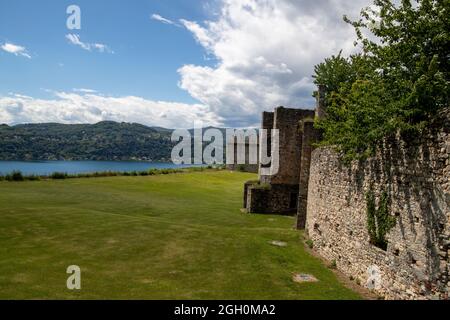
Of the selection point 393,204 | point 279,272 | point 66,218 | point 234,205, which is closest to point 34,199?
point 66,218

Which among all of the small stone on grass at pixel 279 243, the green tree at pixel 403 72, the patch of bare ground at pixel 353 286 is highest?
the green tree at pixel 403 72

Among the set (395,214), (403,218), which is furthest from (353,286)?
(403,218)

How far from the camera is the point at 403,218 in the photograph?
404 inches

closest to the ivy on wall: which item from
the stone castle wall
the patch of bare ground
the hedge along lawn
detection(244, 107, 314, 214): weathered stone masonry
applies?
the stone castle wall

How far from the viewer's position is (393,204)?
10.8m

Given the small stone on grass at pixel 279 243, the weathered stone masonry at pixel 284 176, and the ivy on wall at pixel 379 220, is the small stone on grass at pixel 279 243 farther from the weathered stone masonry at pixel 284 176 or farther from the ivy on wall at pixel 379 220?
the weathered stone masonry at pixel 284 176

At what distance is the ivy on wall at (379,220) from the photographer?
11.2 metres

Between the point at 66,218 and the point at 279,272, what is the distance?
39.3 ft

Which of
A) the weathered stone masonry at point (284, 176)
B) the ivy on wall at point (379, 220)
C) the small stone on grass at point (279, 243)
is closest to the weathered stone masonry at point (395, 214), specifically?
the ivy on wall at point (379, 220)

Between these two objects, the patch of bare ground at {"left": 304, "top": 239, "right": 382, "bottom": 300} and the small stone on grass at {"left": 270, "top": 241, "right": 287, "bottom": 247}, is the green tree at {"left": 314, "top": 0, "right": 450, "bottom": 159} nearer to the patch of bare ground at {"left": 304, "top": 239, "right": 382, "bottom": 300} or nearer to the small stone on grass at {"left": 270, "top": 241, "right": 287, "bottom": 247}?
the patch of bare ground at {"left": 304, "top": 239, "right": 382, "bottom": 300}

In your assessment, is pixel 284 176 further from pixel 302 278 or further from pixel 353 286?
pixel 353 286

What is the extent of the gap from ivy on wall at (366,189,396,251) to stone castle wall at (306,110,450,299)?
0.64 ft

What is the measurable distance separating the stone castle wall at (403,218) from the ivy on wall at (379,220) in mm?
195

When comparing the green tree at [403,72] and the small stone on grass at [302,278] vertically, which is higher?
the green tree at [403,72]
